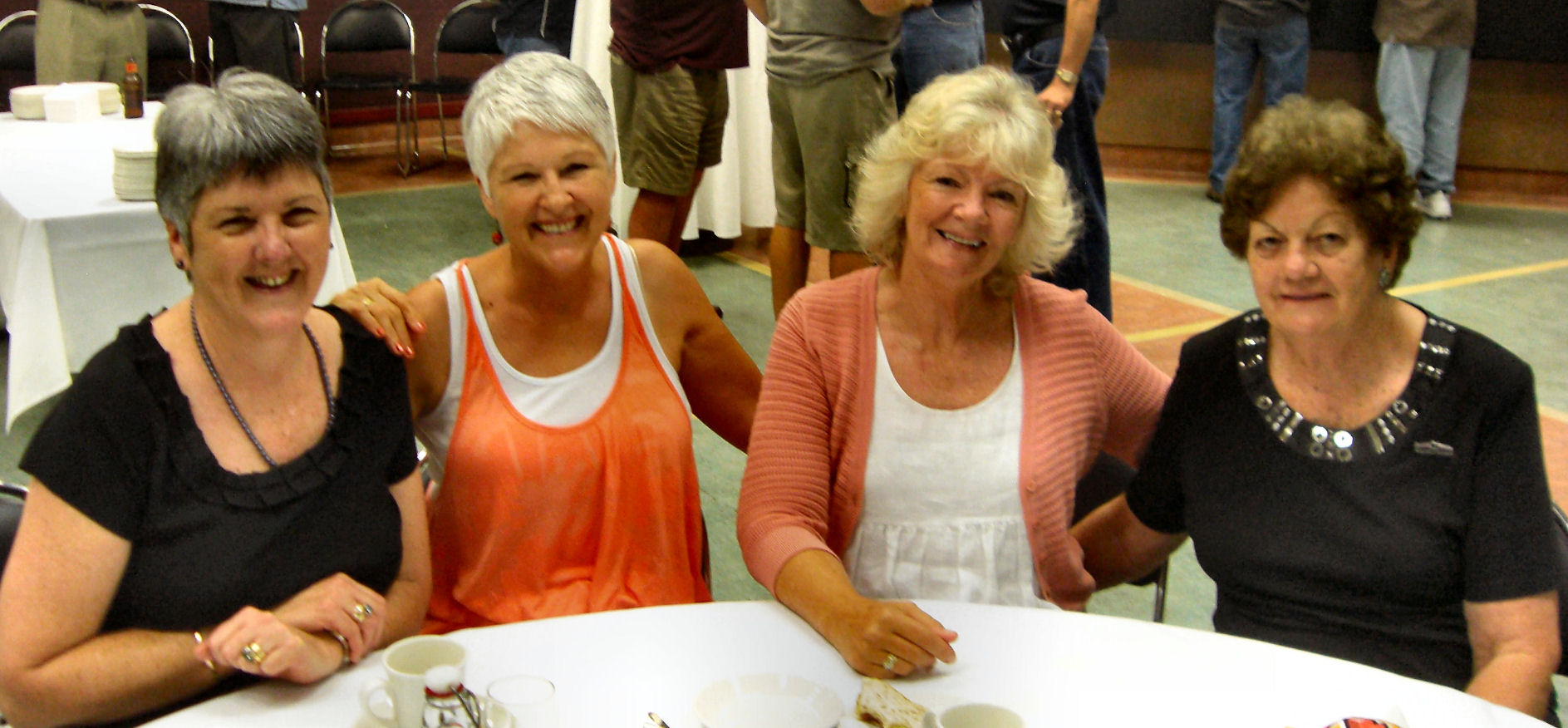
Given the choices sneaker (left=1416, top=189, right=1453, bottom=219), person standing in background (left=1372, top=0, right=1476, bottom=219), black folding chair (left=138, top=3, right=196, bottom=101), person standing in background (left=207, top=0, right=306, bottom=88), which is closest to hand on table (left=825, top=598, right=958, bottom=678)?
person standing in background (left=1372, top=0, right=1476, bottom=219)

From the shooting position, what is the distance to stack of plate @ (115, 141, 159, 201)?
Result: 10.6 ft

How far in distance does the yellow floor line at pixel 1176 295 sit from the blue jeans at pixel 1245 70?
1.71 m

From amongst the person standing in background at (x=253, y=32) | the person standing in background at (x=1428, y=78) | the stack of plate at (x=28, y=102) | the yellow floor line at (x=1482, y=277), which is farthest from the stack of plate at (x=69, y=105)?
the person standing in background at (x=1428, y=78)

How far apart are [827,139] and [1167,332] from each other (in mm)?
1969

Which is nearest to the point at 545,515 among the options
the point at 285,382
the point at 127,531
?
the point at 285,382

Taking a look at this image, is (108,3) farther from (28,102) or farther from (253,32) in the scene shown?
(253,32)

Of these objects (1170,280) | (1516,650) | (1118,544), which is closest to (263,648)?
(1118,544)

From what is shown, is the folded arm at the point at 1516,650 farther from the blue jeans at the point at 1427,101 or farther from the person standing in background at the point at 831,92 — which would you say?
the blue jeans at the point at 1427,101

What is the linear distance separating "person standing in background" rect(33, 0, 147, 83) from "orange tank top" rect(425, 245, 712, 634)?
4560mm

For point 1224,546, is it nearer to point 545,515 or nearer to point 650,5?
point 545,515

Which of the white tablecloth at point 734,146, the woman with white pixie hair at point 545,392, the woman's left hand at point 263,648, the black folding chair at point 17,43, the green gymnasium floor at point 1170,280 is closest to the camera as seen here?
the woman's left hand at point 263,648

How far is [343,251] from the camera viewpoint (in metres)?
3.61

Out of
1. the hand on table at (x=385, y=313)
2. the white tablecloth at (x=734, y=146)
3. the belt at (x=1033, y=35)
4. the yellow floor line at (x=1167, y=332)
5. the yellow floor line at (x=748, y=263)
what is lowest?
the yellow floor line at (x=748, y=263)

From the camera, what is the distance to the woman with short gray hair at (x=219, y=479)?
1.41m
